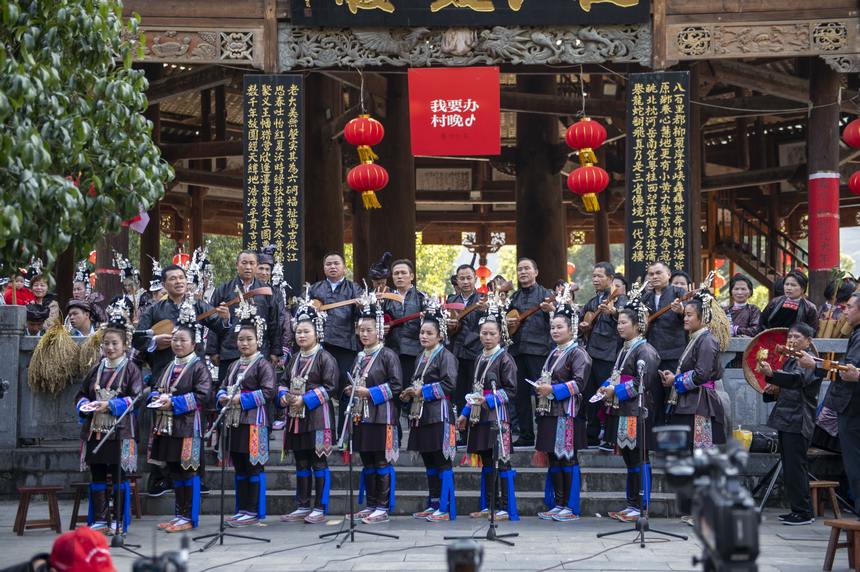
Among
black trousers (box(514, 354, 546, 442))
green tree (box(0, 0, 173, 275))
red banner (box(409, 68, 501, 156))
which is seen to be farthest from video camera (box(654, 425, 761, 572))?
red banner (box(409, 68, 501, 156))

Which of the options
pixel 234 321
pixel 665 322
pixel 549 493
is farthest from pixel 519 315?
pixel 234 321

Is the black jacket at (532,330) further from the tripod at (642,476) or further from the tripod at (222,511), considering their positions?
the tripod at (222,511)

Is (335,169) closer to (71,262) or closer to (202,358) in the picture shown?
(71,262)

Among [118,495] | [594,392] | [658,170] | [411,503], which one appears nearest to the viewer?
[118,495]

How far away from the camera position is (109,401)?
9.95 metres

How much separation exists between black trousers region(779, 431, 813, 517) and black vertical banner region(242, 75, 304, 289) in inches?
222

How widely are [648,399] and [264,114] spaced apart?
A: 17.8ft

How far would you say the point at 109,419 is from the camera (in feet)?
32.8

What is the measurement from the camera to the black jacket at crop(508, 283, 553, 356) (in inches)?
458

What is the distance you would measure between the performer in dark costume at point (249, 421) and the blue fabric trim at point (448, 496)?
156 cm

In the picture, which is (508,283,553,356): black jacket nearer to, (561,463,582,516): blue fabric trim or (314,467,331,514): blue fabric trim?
(561,463,582,516): blue fabric trim

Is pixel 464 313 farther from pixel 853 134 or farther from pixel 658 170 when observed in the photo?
pixel 853 134

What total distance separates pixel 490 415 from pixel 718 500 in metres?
5.02

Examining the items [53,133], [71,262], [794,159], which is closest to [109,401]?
[53,133]
